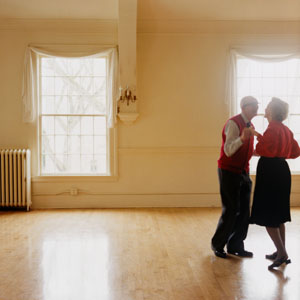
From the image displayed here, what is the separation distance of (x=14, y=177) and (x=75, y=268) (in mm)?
3104

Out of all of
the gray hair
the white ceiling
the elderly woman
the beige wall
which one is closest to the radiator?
the beige wall

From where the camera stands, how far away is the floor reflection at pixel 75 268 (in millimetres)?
2779

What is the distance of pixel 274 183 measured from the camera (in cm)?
328

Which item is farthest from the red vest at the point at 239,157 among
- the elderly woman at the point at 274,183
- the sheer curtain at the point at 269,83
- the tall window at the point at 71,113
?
the tall window at the point at 71,113

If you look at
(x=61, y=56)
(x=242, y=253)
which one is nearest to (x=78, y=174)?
(x=61, y=56)

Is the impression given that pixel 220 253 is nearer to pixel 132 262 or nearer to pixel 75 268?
pixel 132 262

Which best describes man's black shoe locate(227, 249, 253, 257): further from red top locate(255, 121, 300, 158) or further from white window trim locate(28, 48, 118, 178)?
white window trim locate(28, 48, 118, 178)

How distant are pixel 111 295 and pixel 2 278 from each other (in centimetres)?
100

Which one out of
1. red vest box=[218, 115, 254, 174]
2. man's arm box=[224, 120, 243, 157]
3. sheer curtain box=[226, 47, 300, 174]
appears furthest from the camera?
sheer curtain box=[226, 47, 300, 174]

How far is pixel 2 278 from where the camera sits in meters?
3.08

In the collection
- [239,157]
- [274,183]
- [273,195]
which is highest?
[239,157]

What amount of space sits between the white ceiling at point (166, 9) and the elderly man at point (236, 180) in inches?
105

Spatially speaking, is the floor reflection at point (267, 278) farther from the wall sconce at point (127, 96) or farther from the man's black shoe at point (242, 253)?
the wall sconce at point (127, 96)

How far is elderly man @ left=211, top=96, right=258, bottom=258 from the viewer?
3.49m
